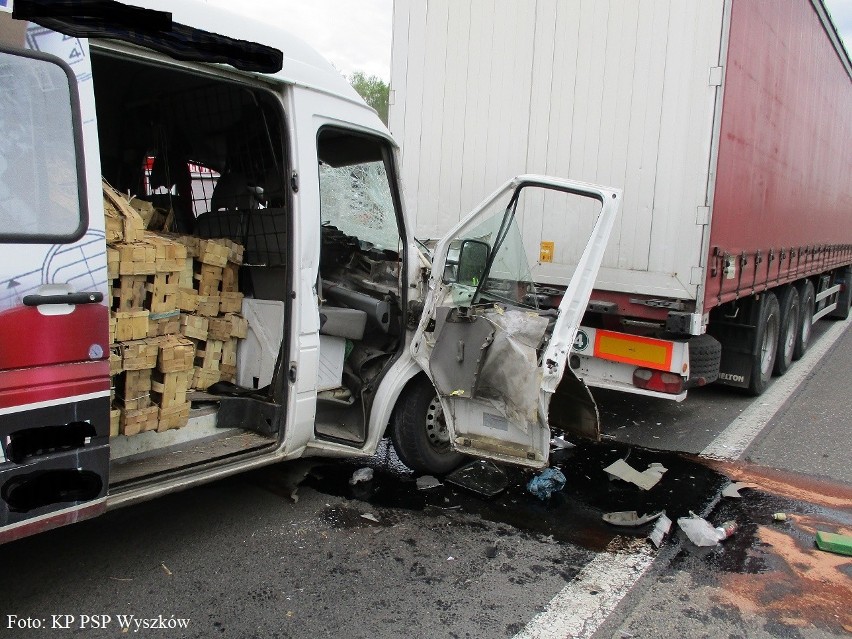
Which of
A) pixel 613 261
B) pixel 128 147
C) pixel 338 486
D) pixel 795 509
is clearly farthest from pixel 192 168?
pixel 795 509

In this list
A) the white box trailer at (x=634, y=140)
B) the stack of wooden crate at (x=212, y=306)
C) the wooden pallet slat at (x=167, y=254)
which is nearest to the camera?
the wooden pallet slat at (x=167, y=254)

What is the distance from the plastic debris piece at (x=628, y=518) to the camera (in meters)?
3.90

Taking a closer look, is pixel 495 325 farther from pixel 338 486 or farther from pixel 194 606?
pixel 194 606

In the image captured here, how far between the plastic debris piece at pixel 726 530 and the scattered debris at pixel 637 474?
0.61m

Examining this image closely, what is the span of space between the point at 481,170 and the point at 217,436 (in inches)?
127

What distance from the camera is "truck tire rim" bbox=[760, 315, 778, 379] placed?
709 centimetres

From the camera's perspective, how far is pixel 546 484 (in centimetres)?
427

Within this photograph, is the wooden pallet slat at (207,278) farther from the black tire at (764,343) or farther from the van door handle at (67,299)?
the black tire at (764,343)

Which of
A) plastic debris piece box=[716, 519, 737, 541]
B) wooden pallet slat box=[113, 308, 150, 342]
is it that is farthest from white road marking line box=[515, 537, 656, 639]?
wooden pallet slat box=[113, 308, 150, 342]

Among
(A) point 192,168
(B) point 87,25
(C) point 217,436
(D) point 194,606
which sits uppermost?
(B) point 87,25

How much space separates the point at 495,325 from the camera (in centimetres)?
390

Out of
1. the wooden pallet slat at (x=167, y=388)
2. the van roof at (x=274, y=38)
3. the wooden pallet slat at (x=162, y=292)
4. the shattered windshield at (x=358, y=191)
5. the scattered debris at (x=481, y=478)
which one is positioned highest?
the van roof at (x=274, y=38)

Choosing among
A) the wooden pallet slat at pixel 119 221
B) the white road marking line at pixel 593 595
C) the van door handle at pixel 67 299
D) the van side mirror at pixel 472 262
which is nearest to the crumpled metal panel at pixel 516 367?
the van side mirror at pixel 472 262

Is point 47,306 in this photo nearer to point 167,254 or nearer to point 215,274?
point 167,254
